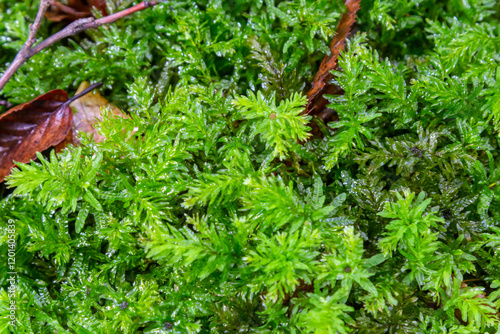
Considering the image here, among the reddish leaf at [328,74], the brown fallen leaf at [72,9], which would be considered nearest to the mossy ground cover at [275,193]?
the reddish leaf at [328,74]

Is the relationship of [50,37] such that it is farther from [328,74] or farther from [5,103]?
[328,74]

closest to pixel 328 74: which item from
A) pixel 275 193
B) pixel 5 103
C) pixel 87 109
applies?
pixel 275 193

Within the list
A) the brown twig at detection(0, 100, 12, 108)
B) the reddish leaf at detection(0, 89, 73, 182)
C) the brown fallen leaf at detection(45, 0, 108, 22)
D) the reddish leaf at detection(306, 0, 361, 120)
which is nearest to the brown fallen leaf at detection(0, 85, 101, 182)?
the reddish leaf at detection(0, 89, 73, 182)

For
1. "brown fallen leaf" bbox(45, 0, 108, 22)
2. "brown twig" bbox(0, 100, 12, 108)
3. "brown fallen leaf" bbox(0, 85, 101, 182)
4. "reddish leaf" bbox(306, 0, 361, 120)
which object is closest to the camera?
"reddish leaf" bbox(306, 0, 361, 120)

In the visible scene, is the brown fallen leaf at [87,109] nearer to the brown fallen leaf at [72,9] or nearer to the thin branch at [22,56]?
the thin branch at [22,56]

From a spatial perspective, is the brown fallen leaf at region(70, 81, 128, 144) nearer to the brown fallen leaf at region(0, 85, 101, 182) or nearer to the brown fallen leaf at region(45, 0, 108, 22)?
the brown fallen leaf at region(0, 85, 101, 182)

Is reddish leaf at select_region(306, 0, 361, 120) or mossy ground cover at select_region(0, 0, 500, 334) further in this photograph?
reddish leaf at select_region(306, 0, 361, 120)
